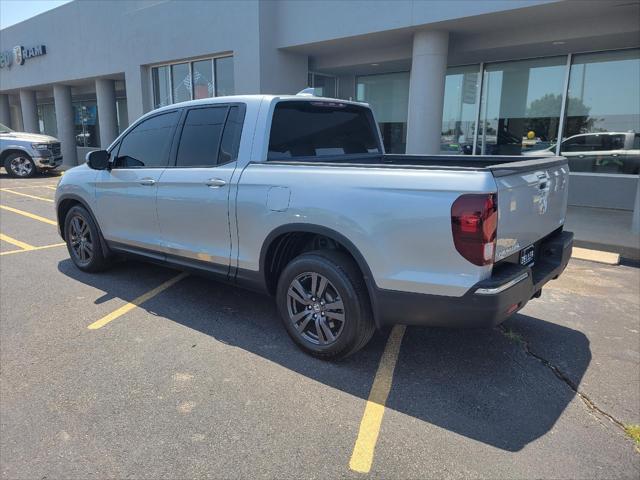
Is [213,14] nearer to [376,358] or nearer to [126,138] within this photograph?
[126,138]

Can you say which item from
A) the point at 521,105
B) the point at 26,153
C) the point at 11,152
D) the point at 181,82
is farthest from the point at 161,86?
the point at 521,105

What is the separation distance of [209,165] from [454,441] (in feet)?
9.38

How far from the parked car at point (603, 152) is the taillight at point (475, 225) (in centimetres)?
820

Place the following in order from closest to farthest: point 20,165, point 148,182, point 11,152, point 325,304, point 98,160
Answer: point 325,304 < point 148,182 < point 98,160 < point 11,152 < point 20,165

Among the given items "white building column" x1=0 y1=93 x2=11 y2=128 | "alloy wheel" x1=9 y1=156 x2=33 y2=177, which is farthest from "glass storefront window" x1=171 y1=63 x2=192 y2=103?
"white building column" x1=0 y1=93 x2=11 y2=128

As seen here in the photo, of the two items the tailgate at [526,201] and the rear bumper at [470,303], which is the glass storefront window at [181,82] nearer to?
the tailgate at [526,201]

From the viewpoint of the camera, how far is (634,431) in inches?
109

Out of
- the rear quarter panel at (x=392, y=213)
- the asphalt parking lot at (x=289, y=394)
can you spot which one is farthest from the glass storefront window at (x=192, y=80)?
the rear quarter panel at (x=392, y=213)

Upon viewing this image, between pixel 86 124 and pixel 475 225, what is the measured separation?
24332mm

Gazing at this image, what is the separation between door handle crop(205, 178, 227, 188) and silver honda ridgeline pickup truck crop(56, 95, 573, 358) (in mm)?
23

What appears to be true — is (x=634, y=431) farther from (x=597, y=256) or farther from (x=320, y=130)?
(x=597, y=256)

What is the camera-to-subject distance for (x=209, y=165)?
414 centimetres

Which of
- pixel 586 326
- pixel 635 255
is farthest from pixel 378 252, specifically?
→ pixel 635 255

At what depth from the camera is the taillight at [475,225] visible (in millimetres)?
2676
